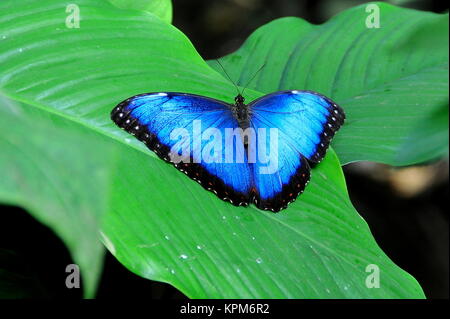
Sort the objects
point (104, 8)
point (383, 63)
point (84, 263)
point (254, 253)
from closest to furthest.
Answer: point (84, 263) < point (254, 253) < point (104, 8) < point (383, 63)

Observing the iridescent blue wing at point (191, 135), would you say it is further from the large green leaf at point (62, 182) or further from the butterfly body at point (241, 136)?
the large green leaf at point (62, 182)

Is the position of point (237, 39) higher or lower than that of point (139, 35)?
higher

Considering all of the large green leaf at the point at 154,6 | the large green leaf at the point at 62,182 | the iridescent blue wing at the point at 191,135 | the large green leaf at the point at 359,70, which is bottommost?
the large green leaf at the point at 62,182

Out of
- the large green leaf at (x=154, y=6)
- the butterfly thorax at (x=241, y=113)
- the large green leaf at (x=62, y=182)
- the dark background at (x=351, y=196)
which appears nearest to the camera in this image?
the large green leaf at (x=62, y=182)

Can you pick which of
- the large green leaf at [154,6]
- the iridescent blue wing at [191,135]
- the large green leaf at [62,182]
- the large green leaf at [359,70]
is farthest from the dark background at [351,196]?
the large green leaf at [62,182]

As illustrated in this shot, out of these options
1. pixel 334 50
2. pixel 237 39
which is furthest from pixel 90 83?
pixel 237 39

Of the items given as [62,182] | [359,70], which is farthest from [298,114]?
[62,182]

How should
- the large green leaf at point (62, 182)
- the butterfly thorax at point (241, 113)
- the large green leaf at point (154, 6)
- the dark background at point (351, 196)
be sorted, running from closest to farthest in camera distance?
the large green leaf at point (62, 182) → the butterfly thorax at point (241, 113) → the dark background at point (351, 196) → the large green leaf at point (154, 6)

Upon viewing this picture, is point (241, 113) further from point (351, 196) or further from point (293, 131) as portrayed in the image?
point (351, 196)
